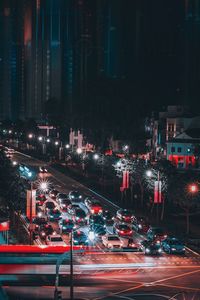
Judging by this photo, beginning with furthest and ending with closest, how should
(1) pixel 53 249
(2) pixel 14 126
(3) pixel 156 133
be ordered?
1. (2) pixel 14 126
2. (3) pixel 156 133
3. (1) pixel 53 249

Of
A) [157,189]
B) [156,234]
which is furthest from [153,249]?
[157,189]

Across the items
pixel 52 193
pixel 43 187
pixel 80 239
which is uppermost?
pixel 80 239

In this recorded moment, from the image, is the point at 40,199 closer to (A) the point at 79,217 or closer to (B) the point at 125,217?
(A) the point at 79,217

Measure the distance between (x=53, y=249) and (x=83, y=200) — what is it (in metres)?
12.6

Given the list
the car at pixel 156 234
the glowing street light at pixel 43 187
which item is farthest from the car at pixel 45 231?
the glowing street light at pixel 43 187

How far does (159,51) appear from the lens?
236ft

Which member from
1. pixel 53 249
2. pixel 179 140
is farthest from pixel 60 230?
pixel 179 140

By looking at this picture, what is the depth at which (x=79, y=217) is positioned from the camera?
24.3m

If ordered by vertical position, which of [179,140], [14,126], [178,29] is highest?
[178,29]

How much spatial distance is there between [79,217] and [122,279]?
9253 millimetres

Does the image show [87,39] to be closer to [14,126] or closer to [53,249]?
[14,126]

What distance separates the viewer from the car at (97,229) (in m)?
21.3

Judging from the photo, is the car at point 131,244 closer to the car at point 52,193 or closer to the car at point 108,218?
the car at point 108,218

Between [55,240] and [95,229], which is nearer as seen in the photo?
[55,240]
